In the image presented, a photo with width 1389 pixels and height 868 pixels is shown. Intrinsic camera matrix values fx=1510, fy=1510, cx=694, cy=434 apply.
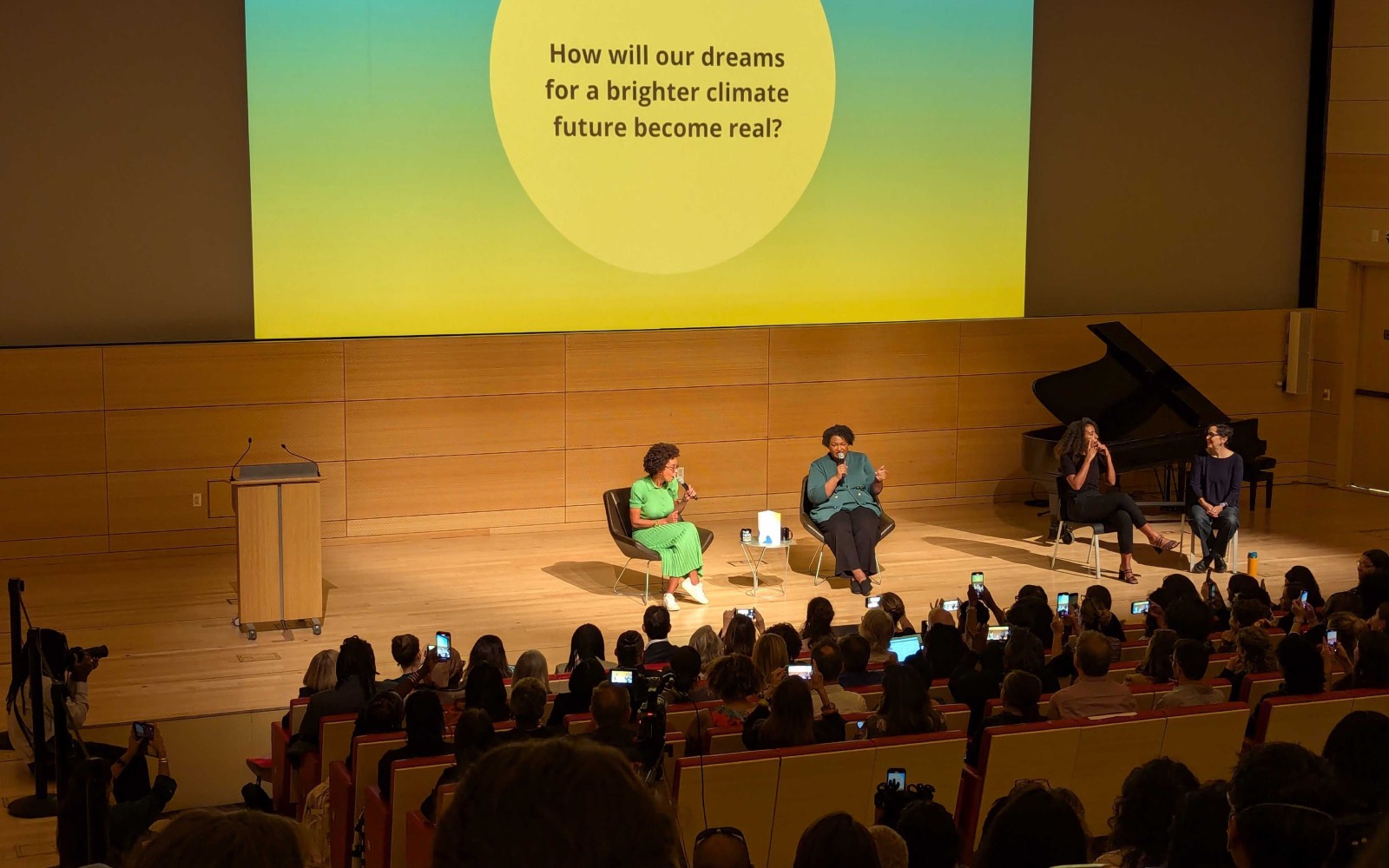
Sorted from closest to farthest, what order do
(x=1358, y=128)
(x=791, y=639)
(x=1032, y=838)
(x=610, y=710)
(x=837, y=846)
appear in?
(x=837, y=846), (x=1032, y=838), (x=610, y=710), (x=791, y=639), (x=1358, y=128)

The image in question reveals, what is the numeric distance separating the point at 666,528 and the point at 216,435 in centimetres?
309

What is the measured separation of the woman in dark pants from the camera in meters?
9.46

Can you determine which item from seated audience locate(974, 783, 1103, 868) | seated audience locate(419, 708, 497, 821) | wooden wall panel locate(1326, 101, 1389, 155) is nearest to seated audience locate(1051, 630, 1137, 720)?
seated audience locate(419, 708, 497, 821)

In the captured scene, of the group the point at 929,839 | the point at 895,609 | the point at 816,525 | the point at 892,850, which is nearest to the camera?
the point at 892,850

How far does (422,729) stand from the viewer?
437 centimetres

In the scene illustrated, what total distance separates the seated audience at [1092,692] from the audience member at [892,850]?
202cm

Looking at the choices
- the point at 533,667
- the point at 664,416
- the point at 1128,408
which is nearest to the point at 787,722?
the point at 533,667

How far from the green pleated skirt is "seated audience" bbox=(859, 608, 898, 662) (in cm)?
274

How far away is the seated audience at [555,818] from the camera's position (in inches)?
43.1

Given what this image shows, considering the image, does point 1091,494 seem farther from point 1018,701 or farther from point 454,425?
point 1018,701

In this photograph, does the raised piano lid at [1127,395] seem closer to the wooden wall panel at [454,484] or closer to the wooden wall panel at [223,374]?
the wooden wall panel at [454,484]

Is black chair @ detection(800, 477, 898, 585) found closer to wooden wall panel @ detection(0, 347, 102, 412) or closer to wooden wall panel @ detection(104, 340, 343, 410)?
wooden wall panel @ detection(104, 340, 343, 410)

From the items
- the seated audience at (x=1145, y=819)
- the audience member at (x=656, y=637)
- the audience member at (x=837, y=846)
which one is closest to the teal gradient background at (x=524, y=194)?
the audience member at (x=656, y=637)

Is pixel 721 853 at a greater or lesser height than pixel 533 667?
greater
